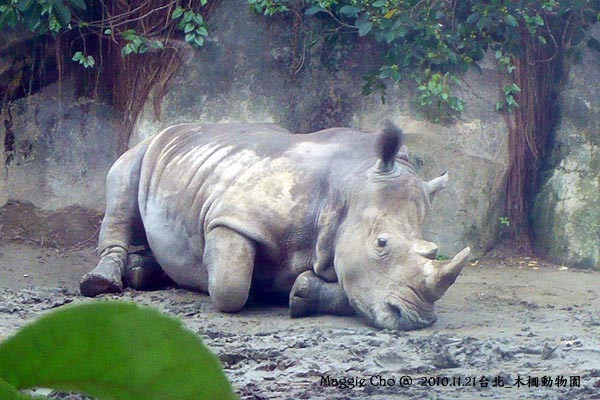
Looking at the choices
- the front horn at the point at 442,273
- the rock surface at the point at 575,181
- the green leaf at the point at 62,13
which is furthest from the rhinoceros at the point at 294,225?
the rock surface at the point at 575,181

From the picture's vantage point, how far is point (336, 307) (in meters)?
4.86

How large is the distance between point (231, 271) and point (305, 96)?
2609 mm

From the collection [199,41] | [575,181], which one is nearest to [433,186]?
[575,181]

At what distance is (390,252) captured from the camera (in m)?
4.57

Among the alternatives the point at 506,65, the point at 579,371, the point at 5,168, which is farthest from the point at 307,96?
the point at 579,371

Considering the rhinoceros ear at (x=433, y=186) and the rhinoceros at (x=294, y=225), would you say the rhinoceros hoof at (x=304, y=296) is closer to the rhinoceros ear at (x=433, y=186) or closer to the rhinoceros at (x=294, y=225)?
the rhinoceros at (x=294, y=225)

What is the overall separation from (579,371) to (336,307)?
1.70 meters

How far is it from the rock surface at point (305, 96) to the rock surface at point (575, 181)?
15.2 inches

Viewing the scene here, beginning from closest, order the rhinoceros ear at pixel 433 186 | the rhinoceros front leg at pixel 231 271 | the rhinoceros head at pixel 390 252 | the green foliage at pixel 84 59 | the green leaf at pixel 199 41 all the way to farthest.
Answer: the rhinoceros head at pixel 390 252 → the rhinoceros front leg at pixel 231 271 → the rhinoceros ear at pixel 433 186 → the green leaf at pixel 199 41 → the green foliage at pixel 84 59

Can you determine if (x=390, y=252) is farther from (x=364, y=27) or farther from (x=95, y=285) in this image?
(x=364, y=27)

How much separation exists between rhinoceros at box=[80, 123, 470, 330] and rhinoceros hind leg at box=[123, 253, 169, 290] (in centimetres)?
1

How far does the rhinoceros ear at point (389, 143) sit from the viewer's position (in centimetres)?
482

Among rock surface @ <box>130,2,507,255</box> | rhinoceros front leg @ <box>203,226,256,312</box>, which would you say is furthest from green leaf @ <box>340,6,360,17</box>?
rhinoceros front leg @ <box>203,226,256,312</box>

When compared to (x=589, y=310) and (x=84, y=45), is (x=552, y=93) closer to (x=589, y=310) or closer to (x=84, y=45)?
(x=589, y=310)
